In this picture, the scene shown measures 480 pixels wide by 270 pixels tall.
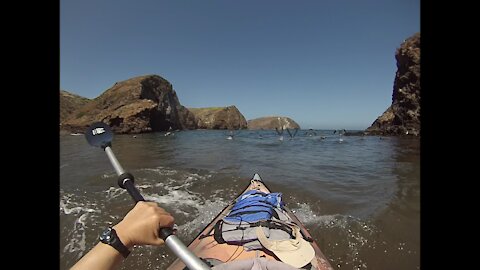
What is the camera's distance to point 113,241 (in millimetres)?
1344

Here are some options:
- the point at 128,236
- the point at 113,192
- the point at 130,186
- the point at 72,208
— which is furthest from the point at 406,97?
the point at 128,236

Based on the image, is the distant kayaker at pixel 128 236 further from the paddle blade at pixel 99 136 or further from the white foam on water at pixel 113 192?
the white foam on water at pixel 113 192

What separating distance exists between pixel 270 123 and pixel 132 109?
7459 cm

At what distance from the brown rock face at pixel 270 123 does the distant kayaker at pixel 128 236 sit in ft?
356

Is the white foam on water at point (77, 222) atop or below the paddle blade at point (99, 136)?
below

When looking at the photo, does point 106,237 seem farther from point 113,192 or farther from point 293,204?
point 113,192

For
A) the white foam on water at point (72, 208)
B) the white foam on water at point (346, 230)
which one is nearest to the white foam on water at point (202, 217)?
the white foam on water at point (346, 230)

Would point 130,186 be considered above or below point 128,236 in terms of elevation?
above

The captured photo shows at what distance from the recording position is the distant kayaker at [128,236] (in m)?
1.31
